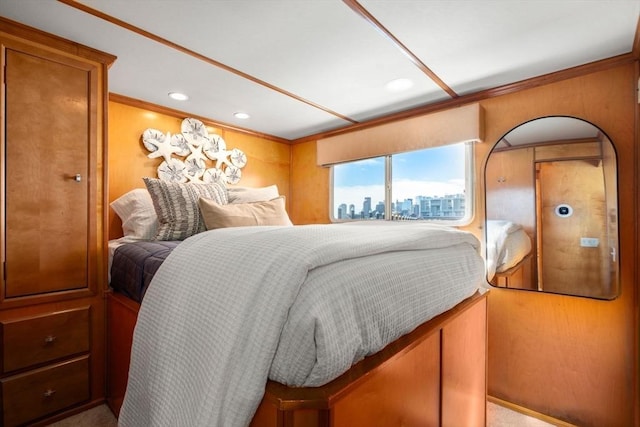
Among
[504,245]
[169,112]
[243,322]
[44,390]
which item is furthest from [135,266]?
[504,245]

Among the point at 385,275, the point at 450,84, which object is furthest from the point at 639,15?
the point at 385,275

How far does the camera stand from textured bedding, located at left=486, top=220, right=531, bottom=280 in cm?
202

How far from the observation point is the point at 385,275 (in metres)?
0.92

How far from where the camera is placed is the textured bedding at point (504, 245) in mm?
2018

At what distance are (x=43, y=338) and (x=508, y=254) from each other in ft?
9.13

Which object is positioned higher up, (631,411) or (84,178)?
(84,178)

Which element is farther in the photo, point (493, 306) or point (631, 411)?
point (493, 306)


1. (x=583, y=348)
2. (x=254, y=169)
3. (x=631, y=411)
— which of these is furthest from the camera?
(x=254, y=169)

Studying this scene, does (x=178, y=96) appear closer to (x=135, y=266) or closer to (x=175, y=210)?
(x=175, y=210)

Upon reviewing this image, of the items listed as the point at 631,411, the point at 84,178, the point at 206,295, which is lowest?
the point at 631,411

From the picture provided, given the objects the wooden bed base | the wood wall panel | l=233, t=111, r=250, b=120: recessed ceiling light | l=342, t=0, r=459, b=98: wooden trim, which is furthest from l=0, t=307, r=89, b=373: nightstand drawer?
the wood wall panel

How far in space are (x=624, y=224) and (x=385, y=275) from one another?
169cm

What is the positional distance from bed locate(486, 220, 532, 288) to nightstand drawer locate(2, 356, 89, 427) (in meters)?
Result: 2.60

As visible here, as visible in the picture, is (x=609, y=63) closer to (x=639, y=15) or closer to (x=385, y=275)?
(x=639, y=15)
